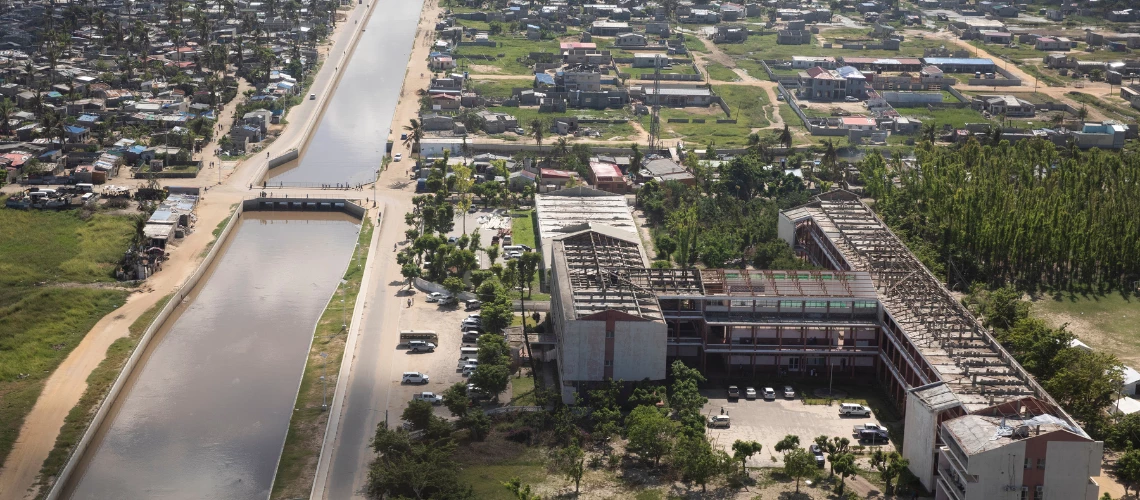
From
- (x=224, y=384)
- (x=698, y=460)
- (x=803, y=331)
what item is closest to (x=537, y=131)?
(x=224, y=384)

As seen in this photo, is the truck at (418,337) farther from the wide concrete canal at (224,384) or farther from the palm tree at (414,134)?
the palm tree at (414,134)

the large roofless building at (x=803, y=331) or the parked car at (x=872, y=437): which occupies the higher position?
the large roofless building at (x=803, y=331)

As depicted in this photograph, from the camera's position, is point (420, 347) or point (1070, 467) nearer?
point (1070, 467)

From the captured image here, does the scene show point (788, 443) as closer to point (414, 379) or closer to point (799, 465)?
point (799, 465)

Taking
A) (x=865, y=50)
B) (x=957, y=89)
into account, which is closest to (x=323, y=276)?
(x=957, y=89)

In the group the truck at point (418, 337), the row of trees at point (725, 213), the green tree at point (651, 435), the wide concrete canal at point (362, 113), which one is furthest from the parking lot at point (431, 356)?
the wide concrete canal at point (362, 113)

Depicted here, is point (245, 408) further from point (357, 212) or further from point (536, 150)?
point (536, 150)

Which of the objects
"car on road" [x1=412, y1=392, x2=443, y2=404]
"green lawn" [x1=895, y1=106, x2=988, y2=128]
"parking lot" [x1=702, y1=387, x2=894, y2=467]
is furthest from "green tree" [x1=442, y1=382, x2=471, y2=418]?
"green lawn" [x1=895, y1=106, x2=988, y2=128]
